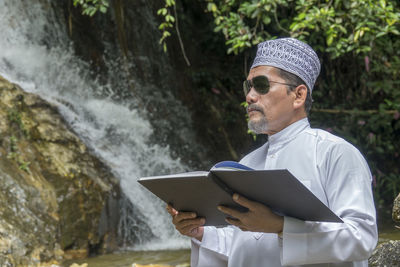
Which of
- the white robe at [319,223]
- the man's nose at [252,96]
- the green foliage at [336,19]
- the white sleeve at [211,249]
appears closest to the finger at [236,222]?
the white robe at [319,223]

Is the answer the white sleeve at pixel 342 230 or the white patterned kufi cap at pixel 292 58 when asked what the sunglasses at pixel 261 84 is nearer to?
the white patterned kufi cap at pixel 292 58

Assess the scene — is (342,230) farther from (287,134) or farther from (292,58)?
(292,58)

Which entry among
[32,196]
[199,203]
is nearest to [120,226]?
[32,196]

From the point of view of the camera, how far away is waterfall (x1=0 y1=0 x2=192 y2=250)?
293 inches

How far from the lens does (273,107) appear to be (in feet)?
6.99

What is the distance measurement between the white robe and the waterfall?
5.11 metres

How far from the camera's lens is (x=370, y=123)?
815 centimetres

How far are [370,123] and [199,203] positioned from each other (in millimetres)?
6649

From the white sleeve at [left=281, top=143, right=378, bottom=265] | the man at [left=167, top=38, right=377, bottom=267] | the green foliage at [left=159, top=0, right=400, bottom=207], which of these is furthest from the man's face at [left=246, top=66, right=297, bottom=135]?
the green foliage at [left=159, top=0, right=400, bottom=207]

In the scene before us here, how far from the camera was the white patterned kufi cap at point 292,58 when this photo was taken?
2119 mm

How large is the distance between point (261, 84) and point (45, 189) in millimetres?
4076

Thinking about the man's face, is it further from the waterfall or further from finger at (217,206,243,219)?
the waterfall

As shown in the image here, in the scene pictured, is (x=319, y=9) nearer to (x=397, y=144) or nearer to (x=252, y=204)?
(x=397, y=144)

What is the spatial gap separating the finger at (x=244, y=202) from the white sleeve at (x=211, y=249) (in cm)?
50
